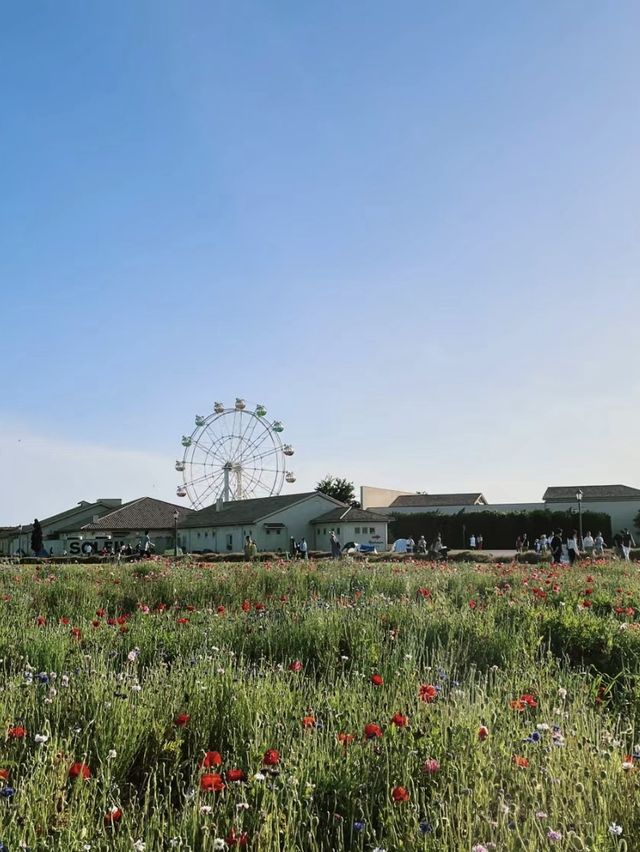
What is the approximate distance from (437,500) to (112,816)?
229ft

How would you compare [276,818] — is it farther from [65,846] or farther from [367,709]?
[367,709]

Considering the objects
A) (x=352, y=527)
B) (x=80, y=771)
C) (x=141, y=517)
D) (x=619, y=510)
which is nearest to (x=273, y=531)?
(x=352, y=527)

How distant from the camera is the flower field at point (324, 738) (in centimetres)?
320

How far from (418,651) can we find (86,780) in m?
3.88

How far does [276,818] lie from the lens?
3158 millimetres

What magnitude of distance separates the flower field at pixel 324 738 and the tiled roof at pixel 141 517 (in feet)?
184

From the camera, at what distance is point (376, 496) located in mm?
75562

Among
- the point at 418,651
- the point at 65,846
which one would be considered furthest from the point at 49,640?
the point at 65,846

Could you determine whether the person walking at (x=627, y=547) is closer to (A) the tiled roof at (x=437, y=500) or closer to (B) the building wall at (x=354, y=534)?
(B) the building wall at (x=354, y=534)

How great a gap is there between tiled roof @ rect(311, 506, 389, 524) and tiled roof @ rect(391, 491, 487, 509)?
1223 centimetres

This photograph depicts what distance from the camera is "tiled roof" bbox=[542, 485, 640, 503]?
59.2m

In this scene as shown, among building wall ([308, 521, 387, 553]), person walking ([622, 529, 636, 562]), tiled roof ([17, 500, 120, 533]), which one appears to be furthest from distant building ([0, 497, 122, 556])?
person walking ([622, 529, 636, 562])

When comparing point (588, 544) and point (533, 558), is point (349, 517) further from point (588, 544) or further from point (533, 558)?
point (533, 558)

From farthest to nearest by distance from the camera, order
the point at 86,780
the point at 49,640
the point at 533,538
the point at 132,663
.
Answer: the point at 533,538
the point at 49,640
the point at 132,663
the point at 86,780
